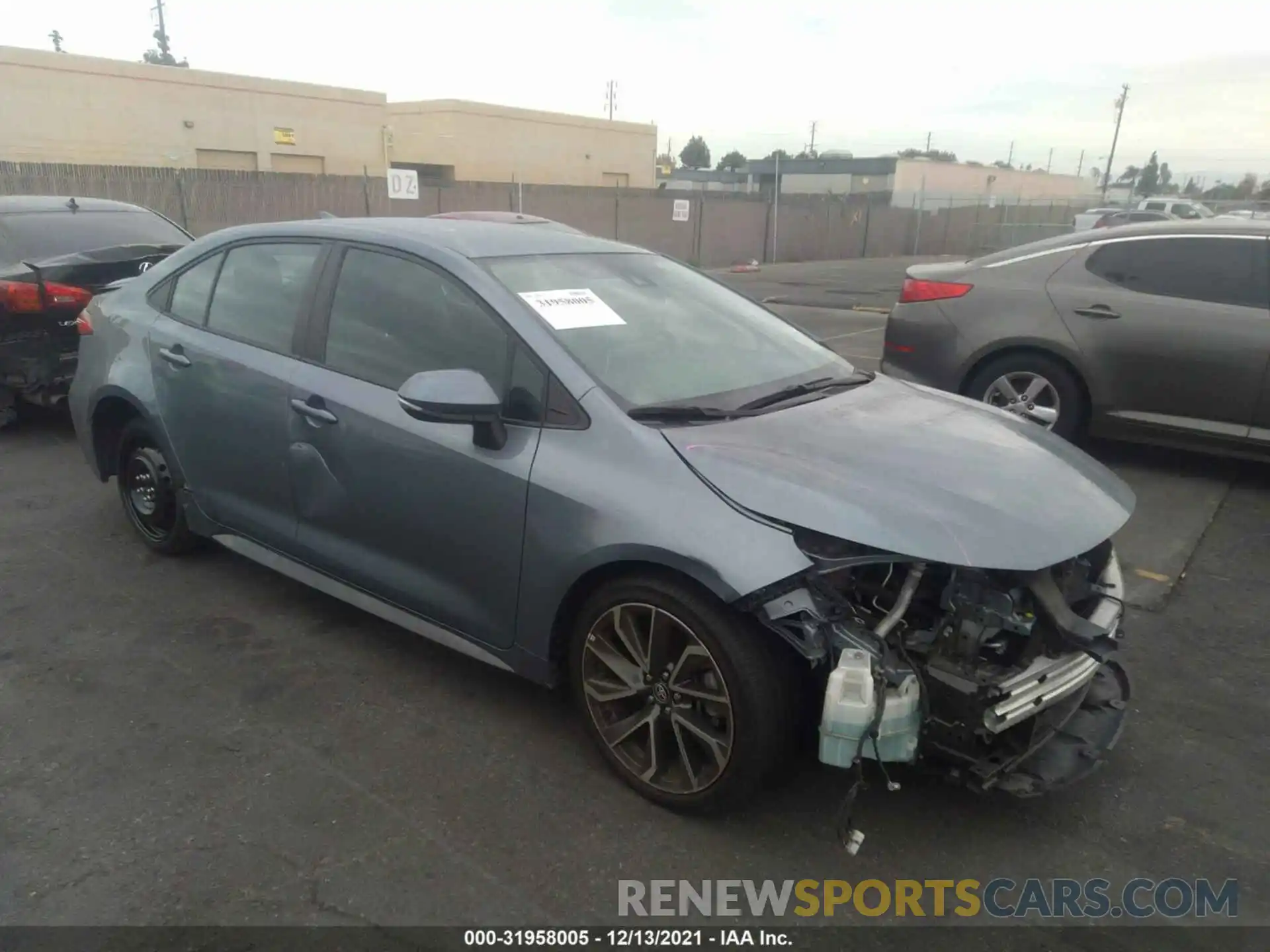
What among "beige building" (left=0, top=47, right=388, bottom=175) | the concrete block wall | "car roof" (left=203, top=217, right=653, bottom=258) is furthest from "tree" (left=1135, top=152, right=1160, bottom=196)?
"car roof" (left=203, top=217, right=653, bottom=258)

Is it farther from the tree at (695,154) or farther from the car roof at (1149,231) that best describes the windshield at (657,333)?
the tree at (695,154)

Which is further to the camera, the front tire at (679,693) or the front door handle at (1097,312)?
the front door handle at (1097,312)

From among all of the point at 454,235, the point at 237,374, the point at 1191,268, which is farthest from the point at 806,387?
the point at 1191,268

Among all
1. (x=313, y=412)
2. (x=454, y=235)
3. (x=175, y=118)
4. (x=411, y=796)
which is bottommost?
(x=411, y=796)

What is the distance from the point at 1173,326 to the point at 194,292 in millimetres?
5565

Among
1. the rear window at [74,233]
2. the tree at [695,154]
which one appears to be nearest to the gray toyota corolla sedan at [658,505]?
the rear window at [74,233]

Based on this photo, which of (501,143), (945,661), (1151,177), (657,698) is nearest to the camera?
(945,661)

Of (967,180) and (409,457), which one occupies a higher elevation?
(967,180)

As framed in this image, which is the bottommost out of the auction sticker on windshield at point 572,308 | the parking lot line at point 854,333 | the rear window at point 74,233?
the parking lot line at point 854,333

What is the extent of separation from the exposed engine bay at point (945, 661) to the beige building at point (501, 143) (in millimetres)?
40014

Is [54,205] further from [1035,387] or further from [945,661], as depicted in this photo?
[945,661]

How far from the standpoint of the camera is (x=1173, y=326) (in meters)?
5.74

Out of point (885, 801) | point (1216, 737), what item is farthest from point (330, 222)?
point (1216, 737)

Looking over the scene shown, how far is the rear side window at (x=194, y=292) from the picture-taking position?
161 inches
